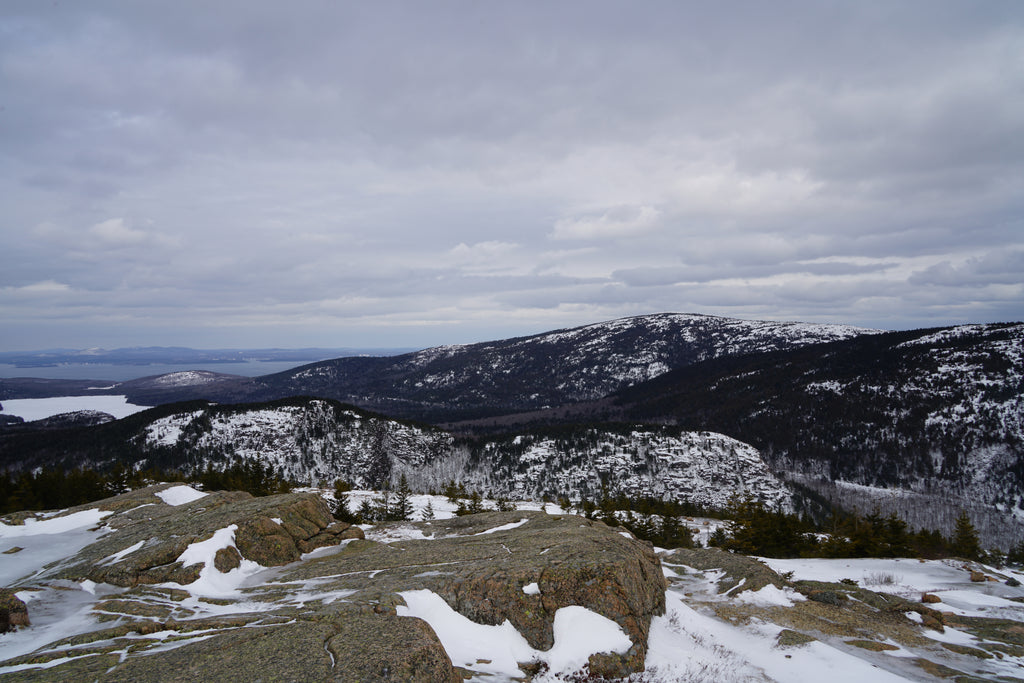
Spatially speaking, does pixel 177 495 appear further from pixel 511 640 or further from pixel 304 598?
pixel 511 640

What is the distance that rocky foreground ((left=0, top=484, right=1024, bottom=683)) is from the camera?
1088 centimetres

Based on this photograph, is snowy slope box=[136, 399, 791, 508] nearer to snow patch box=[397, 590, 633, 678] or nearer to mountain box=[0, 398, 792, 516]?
mountain box=[0, 398, 792, 516]

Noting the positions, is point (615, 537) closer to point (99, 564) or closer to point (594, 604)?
point (594, 604)

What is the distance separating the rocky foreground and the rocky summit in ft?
0.23

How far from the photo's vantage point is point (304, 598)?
16375 millimetres

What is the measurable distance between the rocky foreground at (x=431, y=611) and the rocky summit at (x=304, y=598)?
2.8 inches

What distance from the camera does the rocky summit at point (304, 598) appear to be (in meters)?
10.3

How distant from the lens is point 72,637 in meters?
12.3

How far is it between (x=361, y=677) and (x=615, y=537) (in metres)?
14.4

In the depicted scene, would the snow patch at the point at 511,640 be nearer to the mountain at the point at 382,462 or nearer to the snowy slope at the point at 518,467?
the snowy slope at the point at 518,467

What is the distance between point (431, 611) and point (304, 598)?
5.44 metres

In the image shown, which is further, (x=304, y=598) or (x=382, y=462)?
(x=382, y=462)

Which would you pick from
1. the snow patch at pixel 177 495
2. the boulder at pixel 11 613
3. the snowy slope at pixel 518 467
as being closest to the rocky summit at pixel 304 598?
the boulder at pixel 11 613

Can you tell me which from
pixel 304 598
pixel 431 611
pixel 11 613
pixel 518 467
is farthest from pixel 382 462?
pixel 431 611
